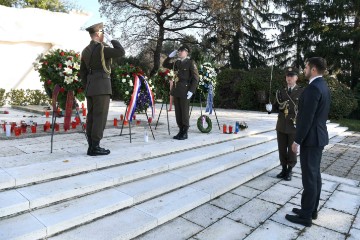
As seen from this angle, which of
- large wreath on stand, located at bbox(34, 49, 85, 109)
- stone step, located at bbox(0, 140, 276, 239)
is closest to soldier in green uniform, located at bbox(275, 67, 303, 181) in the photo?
stone step, located at bbox(0, 140, 276, 239)

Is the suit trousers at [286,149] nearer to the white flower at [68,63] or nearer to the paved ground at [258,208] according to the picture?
the paved ground at [258,208]

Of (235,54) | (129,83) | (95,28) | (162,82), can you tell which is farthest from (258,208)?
(235,54)

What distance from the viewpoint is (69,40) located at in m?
12.7

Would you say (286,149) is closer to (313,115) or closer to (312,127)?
(312,127)

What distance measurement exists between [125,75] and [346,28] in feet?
58.3

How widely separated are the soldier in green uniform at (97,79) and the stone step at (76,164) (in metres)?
0.35

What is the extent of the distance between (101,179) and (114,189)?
221 mm

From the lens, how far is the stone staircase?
10.1 feet

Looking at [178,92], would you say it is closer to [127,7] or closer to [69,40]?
[69,40]

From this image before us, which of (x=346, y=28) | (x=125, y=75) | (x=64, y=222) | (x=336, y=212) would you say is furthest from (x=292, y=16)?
(x=64, y=222)

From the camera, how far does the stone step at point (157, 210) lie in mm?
3074

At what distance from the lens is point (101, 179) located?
3947 millimetres

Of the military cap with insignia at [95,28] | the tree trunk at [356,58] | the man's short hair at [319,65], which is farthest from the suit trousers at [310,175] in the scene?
the tree trunk at [356,58]

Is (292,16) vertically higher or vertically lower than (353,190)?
higher
